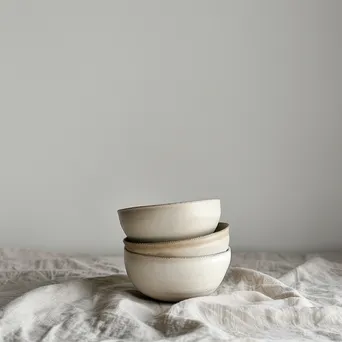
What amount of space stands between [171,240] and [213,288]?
0.44 ft

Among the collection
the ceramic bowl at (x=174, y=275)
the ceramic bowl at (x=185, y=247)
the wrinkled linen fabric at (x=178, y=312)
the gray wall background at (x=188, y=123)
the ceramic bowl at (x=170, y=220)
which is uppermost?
the gray wall background at (x=188, y=123)

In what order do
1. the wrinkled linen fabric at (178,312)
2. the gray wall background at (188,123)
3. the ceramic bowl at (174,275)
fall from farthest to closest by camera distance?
the gray wall background at (188,123) → the ceramic bowl at (174,275) → the wrinkled linen fabric at (178,312)

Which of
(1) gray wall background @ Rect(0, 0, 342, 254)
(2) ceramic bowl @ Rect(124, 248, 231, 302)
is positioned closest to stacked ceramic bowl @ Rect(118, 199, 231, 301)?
(2) ceramic bowl @ Rect(124, 248, 231, 302)

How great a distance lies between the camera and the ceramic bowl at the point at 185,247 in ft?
Result: 3.43

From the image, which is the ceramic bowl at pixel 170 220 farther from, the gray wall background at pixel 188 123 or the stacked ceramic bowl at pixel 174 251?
the gray wall background at pixel 188 123

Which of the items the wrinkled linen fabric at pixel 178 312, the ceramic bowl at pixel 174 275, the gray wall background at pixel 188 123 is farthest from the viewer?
the gray wall background at pixel 188 123

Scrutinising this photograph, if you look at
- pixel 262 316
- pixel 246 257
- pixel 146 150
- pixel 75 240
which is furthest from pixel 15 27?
pixel 262 316

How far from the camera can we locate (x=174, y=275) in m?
1.05

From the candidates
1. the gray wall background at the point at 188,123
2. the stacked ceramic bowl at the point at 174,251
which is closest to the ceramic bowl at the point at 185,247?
the stacked ceramic bowl at the point at 174,251

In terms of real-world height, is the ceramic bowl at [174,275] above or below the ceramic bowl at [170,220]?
below

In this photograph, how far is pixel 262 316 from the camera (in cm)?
95

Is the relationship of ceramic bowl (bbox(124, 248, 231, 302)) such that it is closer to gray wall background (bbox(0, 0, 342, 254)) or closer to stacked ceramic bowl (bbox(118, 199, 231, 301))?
stacked ceramic bowl (bbox(118, 199, 231, 301))

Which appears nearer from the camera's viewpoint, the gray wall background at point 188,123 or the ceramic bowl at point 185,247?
the ceramic bowl at point 185,247

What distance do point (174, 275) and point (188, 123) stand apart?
845 mm
